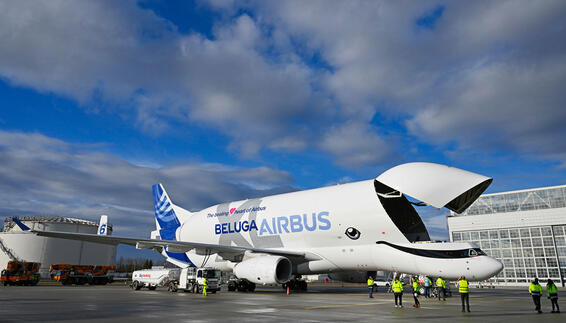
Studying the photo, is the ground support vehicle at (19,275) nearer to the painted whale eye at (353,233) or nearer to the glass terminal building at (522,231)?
the painted whale eye at (353,233)

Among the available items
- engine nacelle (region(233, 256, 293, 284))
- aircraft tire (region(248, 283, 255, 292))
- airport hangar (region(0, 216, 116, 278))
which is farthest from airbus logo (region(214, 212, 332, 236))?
airport hangar (region(0, 216, 116, 278))

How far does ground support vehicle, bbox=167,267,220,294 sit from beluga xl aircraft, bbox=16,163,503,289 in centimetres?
140

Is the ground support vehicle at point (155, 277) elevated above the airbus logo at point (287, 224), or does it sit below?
below

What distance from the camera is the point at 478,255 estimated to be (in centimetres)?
1917

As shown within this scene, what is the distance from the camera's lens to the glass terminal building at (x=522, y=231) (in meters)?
48.7

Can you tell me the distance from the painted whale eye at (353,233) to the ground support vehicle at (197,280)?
29.6ft

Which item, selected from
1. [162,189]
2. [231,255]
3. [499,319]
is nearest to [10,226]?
[162,189]

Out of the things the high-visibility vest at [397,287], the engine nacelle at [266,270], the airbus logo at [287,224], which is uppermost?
the airbus logo at [287,224]

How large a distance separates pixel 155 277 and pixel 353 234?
53.8 feet

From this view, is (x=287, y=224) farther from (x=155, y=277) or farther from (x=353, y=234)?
(x=155, y=277)

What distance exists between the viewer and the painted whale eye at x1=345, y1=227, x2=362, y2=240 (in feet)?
73.2

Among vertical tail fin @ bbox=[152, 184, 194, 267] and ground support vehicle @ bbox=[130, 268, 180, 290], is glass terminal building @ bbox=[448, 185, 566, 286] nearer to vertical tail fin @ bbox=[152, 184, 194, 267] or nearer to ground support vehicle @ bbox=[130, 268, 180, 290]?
vertical tail fin @ bbox=[152, 184, 194, 267]

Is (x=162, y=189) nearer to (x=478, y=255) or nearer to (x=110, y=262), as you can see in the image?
(x=478, y=255)

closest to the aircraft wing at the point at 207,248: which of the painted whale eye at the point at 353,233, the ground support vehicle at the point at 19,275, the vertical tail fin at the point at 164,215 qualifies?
the painted whale eye at the point at 353,233
